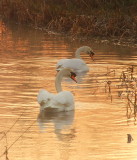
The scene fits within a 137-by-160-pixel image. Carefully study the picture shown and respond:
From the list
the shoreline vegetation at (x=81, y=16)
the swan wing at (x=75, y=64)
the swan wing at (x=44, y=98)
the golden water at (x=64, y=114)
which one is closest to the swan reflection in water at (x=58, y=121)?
the golden water at (x=64, y=114)

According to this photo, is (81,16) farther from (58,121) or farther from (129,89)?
(58,121)

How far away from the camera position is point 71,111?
11.7 metres

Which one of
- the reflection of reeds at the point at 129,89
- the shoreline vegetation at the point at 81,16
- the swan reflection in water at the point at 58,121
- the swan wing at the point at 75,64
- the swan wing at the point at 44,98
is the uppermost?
the shoreline vegetation at the point at 81,16

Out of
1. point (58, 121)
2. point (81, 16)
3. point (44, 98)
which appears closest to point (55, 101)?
point (44, 98)

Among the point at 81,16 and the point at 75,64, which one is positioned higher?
the point at 81,16

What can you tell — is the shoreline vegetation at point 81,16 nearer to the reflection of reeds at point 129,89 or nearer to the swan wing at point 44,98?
the reflection of reeds at point 129,89

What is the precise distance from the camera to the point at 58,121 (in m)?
11.0

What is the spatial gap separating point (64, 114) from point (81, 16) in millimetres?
12506

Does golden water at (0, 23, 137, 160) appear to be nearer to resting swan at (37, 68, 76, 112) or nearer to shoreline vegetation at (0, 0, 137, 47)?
resting swan at (37, 68, 76, 112)

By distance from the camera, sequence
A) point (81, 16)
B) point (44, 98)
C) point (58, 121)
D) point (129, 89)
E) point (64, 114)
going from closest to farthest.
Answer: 1. point (58, 121)
2. point (44, 98)
3. point (64, 114)
4. point (129, 89)
5. point (81, 16)

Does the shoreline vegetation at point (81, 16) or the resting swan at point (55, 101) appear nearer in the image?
the resting swan at point (55, 101)

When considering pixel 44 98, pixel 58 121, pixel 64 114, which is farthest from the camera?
pixel 64 114

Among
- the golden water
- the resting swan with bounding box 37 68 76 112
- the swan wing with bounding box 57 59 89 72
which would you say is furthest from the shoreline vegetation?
the resting swan with bounding box 37 68 76 112

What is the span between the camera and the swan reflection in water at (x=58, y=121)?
10030mm
